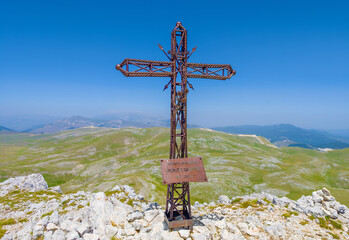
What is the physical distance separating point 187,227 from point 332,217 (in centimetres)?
1765

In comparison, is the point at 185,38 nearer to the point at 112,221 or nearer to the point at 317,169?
the point at 112,221

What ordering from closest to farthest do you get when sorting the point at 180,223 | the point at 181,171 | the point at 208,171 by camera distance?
1. the point at 181,171
2. the point at 180,223
3. the point at 208,171

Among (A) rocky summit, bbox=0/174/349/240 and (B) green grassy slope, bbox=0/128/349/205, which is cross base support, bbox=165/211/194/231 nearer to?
(A) rocky summit, bbox=0/174/349/240

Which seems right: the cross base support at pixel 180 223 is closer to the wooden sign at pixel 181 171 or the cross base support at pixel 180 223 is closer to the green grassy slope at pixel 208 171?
the wooden sign at pixel 181 171

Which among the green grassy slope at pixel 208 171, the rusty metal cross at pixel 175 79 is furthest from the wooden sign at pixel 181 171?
the green grassy slope at pixel 208 171

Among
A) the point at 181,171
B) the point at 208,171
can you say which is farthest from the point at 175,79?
the point at 208,171

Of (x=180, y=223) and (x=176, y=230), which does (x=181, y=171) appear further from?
(x=176, y=230)

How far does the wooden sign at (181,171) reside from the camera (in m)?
14.1

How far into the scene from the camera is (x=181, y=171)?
1448cm

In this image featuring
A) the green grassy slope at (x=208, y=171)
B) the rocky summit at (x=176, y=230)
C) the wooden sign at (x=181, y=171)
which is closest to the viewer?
the wooden sign at (x=181, y=171)

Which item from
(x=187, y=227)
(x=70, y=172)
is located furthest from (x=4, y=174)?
(x=187, y=227)

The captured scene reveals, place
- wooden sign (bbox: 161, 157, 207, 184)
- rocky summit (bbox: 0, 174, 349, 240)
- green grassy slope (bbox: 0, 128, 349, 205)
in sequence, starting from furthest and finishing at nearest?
green grassy slope (bbox: 0, 128, 349, 205)
rocky summit (bbox: 0, 174, 349, 240)
wooden sign (bbox: 161, 157, 207, 184)

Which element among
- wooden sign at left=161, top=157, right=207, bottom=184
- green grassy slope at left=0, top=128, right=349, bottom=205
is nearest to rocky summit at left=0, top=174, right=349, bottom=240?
wooden sign at left=161, top=157, right=207, bottom=184

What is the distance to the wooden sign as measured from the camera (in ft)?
46.4
